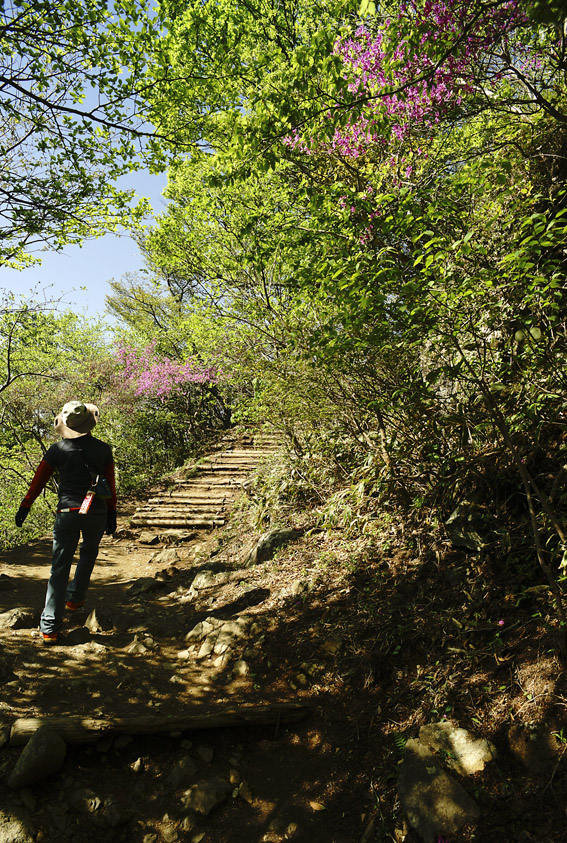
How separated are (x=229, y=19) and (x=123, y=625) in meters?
10.5

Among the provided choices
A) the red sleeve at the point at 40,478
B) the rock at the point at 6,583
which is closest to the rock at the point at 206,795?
the red sleeve at the point at 40,478

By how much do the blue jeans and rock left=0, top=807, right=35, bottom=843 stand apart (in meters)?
1.98

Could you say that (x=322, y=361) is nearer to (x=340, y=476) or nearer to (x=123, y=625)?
(x=340, y=476)

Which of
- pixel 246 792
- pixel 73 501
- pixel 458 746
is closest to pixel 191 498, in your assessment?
pixel 73 501

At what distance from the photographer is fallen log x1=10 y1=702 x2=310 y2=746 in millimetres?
2775

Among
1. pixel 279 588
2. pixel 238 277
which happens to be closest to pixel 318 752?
pixel 279 588

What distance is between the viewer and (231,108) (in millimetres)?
7648

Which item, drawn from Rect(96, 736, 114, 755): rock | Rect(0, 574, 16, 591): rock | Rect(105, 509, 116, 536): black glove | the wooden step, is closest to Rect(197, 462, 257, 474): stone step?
the wooden step

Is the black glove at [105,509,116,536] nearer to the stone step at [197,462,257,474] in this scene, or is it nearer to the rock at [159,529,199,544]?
the rock at [159,529,199,544]

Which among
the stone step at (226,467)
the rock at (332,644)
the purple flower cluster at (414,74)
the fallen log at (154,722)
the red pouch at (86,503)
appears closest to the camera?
the fallen log at (154,722)

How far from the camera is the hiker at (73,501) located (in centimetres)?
430

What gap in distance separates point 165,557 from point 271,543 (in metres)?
3.33

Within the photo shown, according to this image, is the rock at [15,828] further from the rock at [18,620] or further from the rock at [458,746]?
the rock at [18,620]

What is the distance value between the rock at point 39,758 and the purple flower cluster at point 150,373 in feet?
41.9
